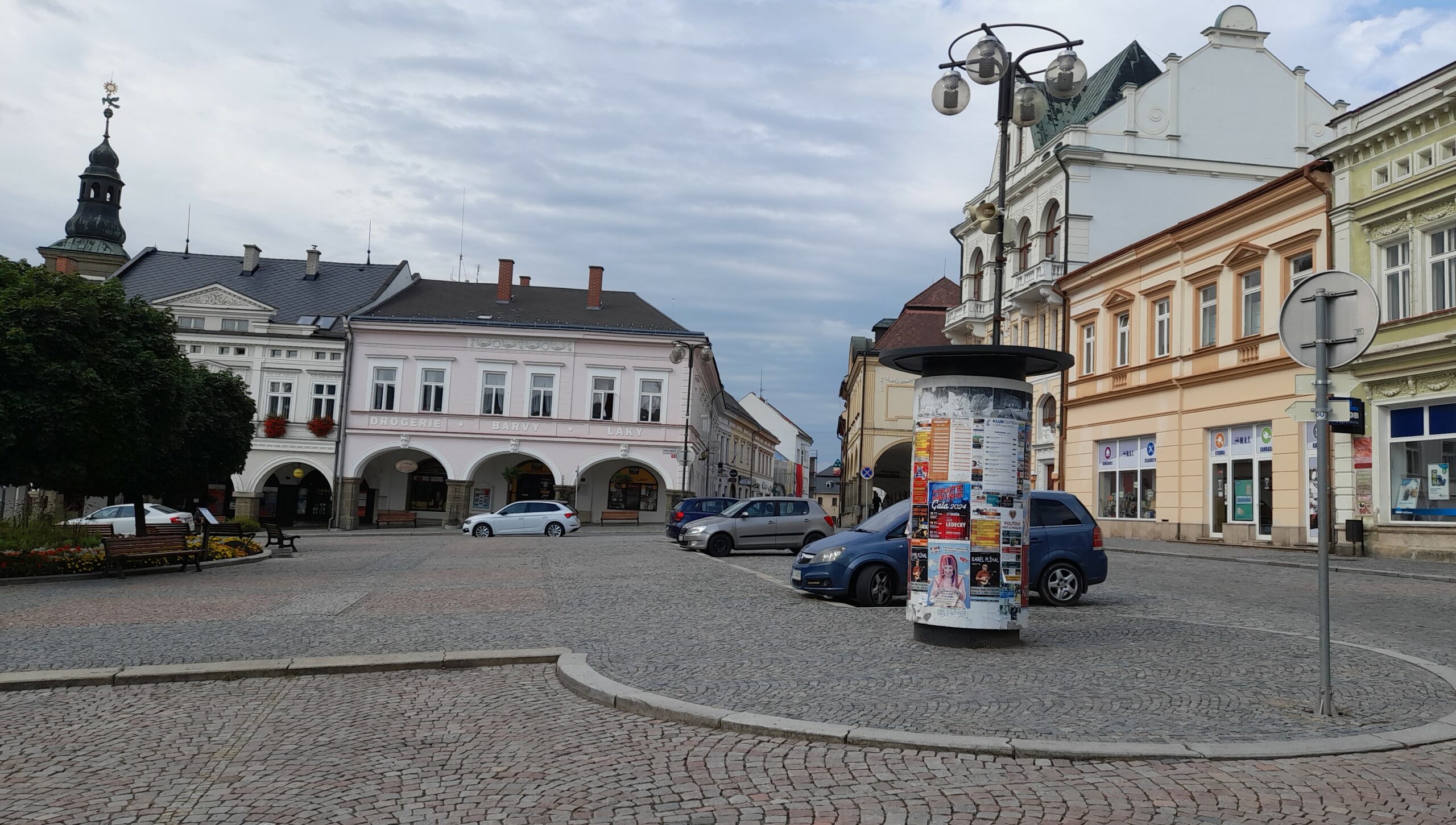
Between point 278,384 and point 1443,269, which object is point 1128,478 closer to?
point 1443,269

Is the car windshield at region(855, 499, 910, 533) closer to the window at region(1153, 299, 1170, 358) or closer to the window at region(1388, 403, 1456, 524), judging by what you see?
the window at region(1388, 403, 1456, 524)

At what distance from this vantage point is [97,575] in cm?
1870

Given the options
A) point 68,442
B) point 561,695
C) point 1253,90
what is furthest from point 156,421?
point 1253,90

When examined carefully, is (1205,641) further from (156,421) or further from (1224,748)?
(156,421)

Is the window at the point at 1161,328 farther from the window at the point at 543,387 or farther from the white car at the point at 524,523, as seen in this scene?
the window at the point at 543,387

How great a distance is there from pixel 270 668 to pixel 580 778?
4137 millimetres

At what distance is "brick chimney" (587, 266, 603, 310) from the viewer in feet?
173

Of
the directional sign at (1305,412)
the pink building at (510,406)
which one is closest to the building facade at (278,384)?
the pink building at (510,406)

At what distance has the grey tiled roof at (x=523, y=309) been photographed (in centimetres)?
5006

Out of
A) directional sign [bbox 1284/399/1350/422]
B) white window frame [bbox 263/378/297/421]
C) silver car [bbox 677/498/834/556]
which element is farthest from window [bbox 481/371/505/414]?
directional sign [bbox 1284/399/1350/422]

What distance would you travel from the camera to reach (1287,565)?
70.6 feet

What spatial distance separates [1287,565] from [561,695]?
1834 cm

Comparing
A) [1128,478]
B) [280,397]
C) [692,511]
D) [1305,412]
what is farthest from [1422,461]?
[280,397]

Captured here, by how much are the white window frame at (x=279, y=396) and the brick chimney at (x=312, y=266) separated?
8130 mm
